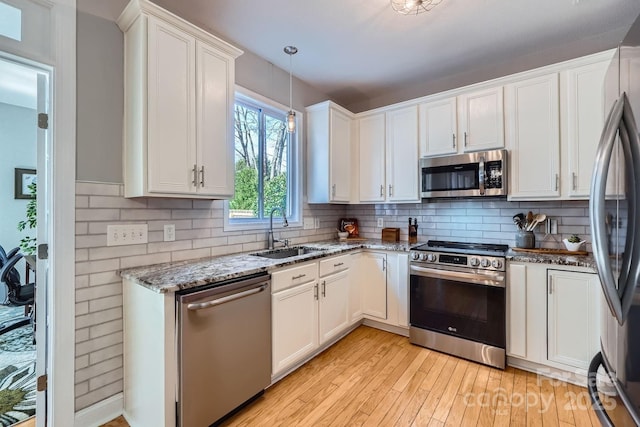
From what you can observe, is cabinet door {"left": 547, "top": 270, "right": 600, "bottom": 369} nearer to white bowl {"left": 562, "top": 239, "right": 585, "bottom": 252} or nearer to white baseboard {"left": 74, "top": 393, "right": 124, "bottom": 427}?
white bowl {"left": 562, "top": 239, "right": 585, "bottom": 252}

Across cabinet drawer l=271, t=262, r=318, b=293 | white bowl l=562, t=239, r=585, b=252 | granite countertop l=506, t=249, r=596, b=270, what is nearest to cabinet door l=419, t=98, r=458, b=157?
granite countertop l=506, t=249, r=596, b=270

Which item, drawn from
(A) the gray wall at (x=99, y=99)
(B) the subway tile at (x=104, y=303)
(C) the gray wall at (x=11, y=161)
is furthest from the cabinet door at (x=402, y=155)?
A: (C) the gray wall at (x=11, y=161)

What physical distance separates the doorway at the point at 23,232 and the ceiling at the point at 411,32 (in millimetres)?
906

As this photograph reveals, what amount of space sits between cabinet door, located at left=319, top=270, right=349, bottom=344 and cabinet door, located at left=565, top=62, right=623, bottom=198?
210 cm

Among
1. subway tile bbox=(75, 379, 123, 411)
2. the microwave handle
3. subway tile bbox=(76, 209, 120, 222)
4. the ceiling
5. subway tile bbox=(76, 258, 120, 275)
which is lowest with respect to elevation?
subway tile bbox=(75, 379, 123, 411)

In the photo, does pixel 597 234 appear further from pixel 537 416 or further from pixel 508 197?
pixel 508 197

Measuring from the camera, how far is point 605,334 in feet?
3.79

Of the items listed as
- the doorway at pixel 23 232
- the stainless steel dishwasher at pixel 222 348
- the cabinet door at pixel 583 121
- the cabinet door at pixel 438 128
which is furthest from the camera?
the cabinet door at pixel 438 128

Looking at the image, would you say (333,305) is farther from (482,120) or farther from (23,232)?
(23,232)

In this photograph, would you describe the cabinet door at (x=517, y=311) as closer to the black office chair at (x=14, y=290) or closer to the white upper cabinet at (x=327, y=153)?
the white upper cabinet at (x=327, y=153)

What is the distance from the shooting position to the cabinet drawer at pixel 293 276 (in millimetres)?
2039

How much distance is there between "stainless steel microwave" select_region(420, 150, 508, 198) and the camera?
8.59 feet

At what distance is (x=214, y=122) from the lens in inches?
81.7

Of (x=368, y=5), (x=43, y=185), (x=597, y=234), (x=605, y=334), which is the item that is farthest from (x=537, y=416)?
(x=43, y=185)
